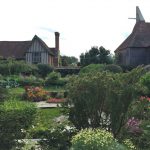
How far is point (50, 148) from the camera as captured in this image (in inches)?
382

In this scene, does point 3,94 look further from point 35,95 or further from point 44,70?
point 44,70

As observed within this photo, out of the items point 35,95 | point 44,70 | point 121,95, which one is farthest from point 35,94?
point 121,95

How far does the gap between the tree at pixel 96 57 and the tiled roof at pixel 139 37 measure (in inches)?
168

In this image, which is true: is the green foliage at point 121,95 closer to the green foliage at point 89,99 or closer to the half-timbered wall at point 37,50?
the green foliage at point 89,99

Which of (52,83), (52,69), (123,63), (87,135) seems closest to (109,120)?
(87,135)

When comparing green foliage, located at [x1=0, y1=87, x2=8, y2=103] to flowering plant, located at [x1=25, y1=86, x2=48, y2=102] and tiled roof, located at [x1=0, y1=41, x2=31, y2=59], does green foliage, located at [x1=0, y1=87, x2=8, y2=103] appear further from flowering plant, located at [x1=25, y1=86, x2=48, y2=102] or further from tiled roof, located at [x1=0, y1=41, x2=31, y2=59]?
tiled roof, located at [x1=0, y1=41, x2=31, y2=59]

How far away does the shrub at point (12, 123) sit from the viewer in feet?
32.2

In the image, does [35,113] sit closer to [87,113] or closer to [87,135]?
[87,113]

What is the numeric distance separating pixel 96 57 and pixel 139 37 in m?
7.96

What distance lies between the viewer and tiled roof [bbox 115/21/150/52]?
182 ft

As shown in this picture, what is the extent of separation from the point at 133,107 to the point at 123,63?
159 ft

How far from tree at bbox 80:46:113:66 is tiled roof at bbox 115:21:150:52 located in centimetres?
426

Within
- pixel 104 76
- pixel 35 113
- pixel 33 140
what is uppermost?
pixel 104 76

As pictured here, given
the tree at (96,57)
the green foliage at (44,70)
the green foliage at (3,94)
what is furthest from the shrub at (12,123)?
the tree at (96,57)
